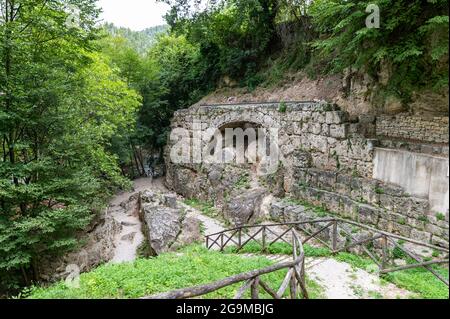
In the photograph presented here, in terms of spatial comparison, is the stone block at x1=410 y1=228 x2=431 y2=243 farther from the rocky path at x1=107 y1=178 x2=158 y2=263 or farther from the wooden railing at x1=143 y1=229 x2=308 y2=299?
the rocky path at x1=107 y1=178 x2=158 y2=263

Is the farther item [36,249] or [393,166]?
[36,249]

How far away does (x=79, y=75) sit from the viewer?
9.99 m

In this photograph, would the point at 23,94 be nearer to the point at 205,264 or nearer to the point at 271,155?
the point at 205,264

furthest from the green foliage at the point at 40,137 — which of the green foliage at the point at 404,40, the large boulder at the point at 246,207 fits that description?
the green foliage at the point at 404,40

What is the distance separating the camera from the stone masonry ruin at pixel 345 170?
391 centimetres

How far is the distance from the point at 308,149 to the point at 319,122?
1.00 meters

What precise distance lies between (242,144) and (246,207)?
11.9 feet

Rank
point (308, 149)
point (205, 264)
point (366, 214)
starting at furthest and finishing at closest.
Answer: point (308, 149)
point (366, 214)
point (205, 264)

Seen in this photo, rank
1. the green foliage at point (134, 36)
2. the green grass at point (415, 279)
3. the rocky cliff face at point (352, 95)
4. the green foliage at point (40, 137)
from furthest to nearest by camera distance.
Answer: the green foliage at point (134, 36)
the green foliage at point (40, 137)
the rocky cliff face at point (352, 95)
the green grass at point (415, 279)

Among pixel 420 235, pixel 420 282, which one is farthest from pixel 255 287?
pixel 420 235

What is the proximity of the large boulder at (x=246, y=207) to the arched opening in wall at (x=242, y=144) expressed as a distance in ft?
4.97

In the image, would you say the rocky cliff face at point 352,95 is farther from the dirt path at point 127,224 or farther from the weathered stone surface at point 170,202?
the dirt path at point 127,224

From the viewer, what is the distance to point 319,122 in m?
8.89
